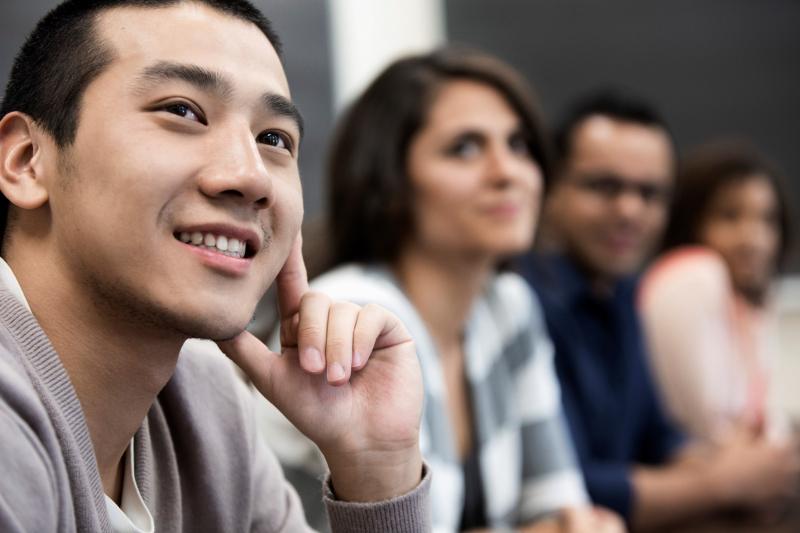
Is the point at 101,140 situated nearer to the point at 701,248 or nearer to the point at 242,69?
the point at 242,69

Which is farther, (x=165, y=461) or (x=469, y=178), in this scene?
(x=469, y=178)

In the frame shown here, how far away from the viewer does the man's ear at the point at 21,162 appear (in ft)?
1.98

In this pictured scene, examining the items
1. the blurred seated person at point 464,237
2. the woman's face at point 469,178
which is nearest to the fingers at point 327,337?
Result: the blurred seated person at point 464,237

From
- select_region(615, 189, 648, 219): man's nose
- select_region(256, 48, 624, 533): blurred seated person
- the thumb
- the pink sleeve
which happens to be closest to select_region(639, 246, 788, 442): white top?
the pink sleeve

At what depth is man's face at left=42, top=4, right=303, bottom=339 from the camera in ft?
1.89

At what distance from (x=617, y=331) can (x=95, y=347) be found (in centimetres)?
157

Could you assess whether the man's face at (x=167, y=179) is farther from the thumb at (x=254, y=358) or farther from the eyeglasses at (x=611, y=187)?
the eyeglasses at (x=611, y=187)

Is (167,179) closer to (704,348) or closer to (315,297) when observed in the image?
(315,297)

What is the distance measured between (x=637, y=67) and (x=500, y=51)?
0.61 meters

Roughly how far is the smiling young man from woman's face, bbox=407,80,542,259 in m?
0.71

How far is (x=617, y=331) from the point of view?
76.1 inches

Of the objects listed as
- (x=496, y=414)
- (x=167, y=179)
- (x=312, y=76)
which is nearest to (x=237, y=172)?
(x=167, y=179)

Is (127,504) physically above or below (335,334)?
below

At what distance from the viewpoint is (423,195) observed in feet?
4.71
